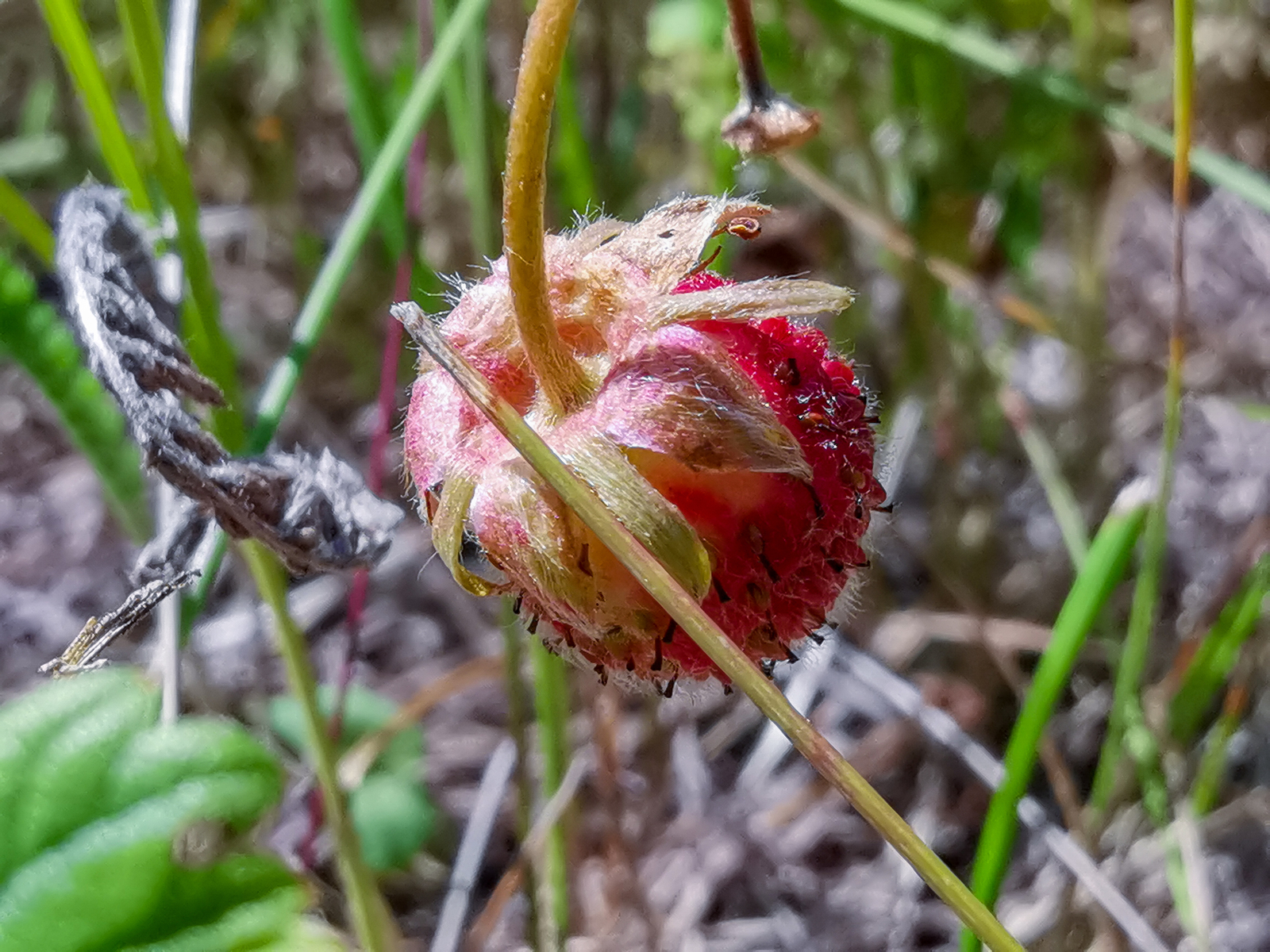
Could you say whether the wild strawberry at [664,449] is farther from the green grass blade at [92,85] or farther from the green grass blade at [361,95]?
the green grass blade at [361,95]

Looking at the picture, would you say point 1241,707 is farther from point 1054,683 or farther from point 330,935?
point 330,935

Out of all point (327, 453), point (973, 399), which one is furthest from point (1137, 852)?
point (327, 453)

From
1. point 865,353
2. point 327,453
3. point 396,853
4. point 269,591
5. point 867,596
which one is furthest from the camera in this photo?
point 865,353

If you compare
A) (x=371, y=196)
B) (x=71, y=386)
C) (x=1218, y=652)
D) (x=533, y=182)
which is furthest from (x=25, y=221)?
(x=1218, y=652)

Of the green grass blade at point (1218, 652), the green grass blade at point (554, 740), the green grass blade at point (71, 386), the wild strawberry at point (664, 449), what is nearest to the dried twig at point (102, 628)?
the wild strawberry at point (664, 449)

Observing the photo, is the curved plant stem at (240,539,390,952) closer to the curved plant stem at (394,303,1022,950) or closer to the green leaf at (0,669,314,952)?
the green leaf at (0,669,314,952)

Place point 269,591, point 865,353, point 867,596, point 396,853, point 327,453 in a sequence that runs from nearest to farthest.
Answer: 1. point 327,453
2. point 269,591
3. point 396,853
4. point 867,596
5. point 865,353

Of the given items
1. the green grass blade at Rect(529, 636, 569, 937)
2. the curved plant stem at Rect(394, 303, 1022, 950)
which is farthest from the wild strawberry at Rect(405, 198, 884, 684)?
the green grass blade at Rect(529, 636, 569, 937)
